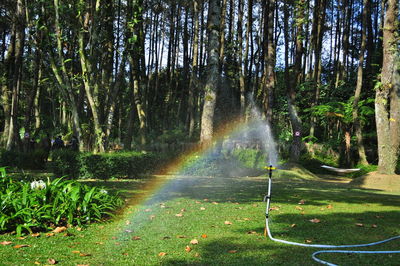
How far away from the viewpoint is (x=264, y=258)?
15.6ft

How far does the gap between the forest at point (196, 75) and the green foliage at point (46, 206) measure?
8.60 meters

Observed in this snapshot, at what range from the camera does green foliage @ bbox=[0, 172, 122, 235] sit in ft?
19.4

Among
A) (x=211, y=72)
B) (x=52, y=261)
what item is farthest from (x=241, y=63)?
(x=52, y=261)

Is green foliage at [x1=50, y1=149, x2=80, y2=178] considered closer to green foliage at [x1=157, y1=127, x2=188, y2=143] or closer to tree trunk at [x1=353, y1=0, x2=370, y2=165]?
green foliage at [x1=157, y1=127, x2=188, y2=143]

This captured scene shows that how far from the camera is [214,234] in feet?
19.7

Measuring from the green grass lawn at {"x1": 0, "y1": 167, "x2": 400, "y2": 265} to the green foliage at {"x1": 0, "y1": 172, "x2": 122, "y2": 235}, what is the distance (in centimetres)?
28

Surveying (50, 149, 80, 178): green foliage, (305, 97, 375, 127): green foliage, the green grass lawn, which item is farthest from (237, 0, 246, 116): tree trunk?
the green grass lawn

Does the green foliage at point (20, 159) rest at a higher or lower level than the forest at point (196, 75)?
lower

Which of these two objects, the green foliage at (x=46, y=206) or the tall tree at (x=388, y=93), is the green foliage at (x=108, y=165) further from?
the tall tree at (x=388, y=93)

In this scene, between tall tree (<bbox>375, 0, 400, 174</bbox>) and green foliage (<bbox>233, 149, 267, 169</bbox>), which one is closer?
tall tree (<bbox>375, 0, 400, 174</bbox>)

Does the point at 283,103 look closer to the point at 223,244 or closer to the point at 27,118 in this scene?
the point at 27,118

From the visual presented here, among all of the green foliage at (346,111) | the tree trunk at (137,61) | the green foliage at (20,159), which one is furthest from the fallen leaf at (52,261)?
the green foliage at (346,111)

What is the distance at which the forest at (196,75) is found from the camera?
16.2m

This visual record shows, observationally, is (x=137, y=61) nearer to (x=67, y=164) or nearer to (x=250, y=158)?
(x=250, y=158)
